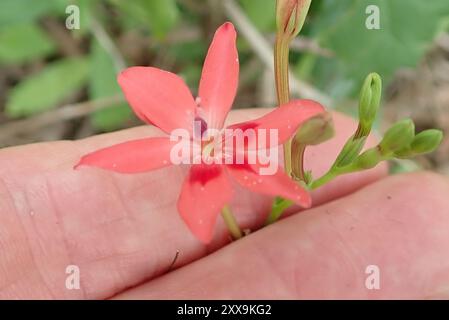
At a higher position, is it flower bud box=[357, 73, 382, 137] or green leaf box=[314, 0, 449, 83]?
green leaf box=[314, 0, 449, 83]

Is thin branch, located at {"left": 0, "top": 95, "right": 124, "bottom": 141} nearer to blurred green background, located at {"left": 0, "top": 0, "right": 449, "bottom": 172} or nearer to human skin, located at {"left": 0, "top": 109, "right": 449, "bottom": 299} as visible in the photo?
blurred green background, located at {"left": 0, "top": 0, "right": 449, "bottom": 172}

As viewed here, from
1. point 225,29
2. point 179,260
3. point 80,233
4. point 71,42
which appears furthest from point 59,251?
point 71,42

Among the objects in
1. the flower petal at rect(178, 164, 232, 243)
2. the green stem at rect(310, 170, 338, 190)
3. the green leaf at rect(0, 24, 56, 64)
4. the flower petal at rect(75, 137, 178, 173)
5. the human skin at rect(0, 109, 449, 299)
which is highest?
the green leaf at rect(0, 24, 56, 64)

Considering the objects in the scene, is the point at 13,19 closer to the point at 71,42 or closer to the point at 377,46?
the point at 71,42

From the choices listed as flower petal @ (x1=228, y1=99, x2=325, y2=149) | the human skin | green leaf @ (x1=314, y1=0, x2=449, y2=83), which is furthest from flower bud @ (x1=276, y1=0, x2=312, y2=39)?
green leaf @ (x1=314, y1=0, x2=449, y2=83)

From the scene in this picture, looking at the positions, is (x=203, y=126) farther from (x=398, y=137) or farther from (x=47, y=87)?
(x=47, y=87)

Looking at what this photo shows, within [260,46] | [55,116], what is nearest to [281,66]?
[260,46]
